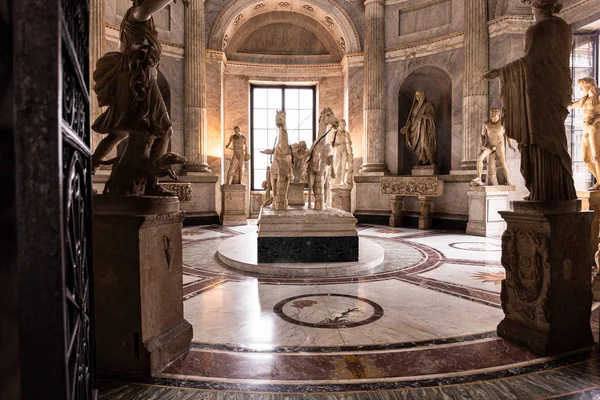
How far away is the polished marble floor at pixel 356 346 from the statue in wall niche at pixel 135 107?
1342 millimetres

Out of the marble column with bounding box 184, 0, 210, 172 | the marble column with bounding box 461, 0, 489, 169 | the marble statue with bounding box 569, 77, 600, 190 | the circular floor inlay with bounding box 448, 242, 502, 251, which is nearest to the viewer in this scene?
the marble statue with bounding box 569, 77, 600, 190

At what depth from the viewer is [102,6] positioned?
30.1 ft

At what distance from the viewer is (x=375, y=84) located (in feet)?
38.5

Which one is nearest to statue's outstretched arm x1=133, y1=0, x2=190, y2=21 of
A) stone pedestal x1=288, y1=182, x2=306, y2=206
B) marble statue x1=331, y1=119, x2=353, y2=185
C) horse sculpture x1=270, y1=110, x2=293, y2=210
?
horse sculpture x1=270, y1=110, x2=293, y2=210

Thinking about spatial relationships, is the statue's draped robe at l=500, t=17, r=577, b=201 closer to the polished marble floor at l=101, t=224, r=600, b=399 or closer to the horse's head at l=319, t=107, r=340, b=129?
the polished marble floor at l=101, t=224, r=600, b=399

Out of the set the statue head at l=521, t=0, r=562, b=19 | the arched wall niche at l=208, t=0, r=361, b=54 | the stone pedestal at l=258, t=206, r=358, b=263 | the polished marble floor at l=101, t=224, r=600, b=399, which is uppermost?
the arched wall niche at l=208, t=0, r=361, b=54

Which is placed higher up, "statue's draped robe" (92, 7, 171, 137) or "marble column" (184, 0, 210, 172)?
"marble column" (184, 0, 210, 172)

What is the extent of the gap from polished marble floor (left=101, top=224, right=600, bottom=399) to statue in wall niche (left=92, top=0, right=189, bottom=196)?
4.40 ft

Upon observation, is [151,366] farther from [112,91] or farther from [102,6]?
[102,6]

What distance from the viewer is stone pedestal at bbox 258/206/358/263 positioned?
18.6 feet

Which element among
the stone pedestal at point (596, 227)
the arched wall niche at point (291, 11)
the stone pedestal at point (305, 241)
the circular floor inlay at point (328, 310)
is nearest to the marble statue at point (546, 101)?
the stone pedestal at point (596, 227)

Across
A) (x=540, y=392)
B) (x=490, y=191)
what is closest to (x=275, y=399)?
(x=540, y=392)

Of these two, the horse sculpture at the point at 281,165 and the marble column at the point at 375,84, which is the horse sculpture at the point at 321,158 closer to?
the horse sculpture at the point at 281,165

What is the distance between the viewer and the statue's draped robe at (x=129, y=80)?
2.48 metres
